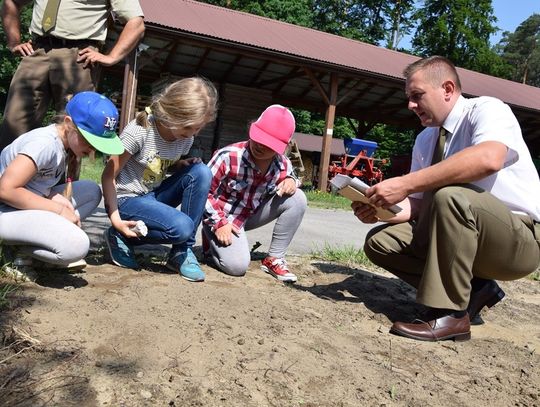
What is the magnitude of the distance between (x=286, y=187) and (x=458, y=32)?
38475 millimetres

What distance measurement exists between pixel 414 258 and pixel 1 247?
2130 millimetres

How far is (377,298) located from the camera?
322cm

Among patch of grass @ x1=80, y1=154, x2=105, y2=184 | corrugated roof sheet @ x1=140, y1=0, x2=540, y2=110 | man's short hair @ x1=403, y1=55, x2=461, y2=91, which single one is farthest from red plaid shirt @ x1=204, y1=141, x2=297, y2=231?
corrugated roof sheet @ x1=140, y1=0, x2=540, y2=110

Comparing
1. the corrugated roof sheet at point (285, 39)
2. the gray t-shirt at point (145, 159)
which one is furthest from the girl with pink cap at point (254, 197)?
the corrugated roof sheet at point (285, 39)

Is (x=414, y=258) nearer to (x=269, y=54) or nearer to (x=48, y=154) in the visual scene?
(x=48, y=154)

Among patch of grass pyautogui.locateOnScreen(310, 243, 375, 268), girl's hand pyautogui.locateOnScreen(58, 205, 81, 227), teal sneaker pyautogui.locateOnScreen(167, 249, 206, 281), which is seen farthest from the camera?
patch of grass pyautogui.locateOnScreen(310, 243, 375, 268)

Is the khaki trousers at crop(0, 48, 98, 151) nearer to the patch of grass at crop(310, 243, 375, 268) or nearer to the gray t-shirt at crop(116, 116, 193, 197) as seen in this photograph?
the gray t-shirt at crop(116, 116, 193, 197)

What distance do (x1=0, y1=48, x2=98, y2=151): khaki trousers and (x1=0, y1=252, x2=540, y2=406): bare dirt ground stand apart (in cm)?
111

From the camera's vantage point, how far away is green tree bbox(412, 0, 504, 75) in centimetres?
3781

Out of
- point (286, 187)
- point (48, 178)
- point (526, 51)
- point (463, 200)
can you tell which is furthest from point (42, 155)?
point (526, 51)

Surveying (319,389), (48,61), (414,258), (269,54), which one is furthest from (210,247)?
(269,54)

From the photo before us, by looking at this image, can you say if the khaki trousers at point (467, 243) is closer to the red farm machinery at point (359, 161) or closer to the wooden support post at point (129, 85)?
the wooden support post at point (129, 85)

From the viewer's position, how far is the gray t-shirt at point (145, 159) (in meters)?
3.03

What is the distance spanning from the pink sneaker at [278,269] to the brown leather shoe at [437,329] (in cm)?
96
